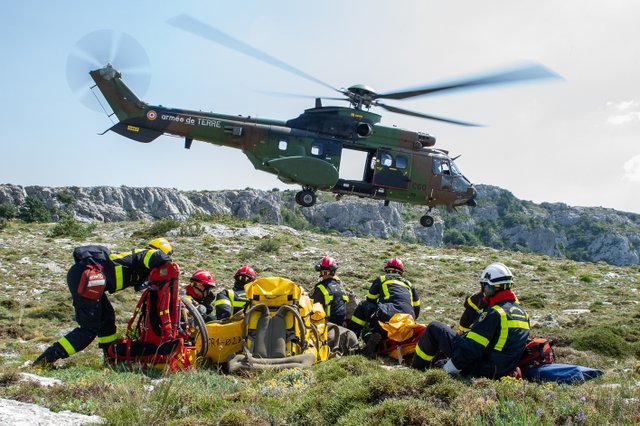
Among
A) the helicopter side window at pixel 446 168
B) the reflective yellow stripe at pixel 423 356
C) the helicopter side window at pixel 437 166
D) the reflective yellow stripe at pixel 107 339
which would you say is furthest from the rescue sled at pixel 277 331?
the helicopter side window at pixel 446 168

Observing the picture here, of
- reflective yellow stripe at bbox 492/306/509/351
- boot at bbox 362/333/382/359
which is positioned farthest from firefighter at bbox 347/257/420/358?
reflective yellow stripe at bbox 492/306/509/351

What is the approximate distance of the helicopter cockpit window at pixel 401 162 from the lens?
19.1 m

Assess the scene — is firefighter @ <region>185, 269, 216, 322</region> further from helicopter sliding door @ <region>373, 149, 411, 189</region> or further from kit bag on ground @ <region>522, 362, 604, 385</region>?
helicopter sliding door @ <region>373, 149, 411, 189</region>

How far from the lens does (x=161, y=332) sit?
7258 millimetres

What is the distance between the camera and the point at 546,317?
12211 mm

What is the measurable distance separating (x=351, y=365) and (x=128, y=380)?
2.50 meters

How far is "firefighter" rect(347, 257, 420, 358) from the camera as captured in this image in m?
8.83

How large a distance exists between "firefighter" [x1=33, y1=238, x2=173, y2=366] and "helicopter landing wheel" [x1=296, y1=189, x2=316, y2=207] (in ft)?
36.8

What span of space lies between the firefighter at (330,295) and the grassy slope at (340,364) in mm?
2563

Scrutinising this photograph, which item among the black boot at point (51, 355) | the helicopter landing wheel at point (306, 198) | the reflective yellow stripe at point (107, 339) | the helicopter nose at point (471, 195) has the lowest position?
the black boot at point (51, 355)

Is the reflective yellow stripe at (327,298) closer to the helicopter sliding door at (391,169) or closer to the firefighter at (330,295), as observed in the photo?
the firefighter at (330,295)

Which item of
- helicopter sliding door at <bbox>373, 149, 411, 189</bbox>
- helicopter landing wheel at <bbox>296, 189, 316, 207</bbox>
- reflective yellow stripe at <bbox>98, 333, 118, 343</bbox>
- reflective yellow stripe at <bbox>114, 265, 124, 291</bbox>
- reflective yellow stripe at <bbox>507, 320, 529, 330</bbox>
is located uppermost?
helicopter sliding door at <bbox>373, 149, 411, 189</bbox>

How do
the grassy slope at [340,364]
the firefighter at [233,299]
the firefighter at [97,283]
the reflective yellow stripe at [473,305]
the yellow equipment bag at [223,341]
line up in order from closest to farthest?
1. the grassy slope at [340,364]
2. the firefighter at [97,283]
3. the yellow equipment bag at [223,341]
4. the reflective yellow stripe at [473,305]
5. the firefighter at [233,299]

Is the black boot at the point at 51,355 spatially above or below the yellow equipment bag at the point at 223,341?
below
